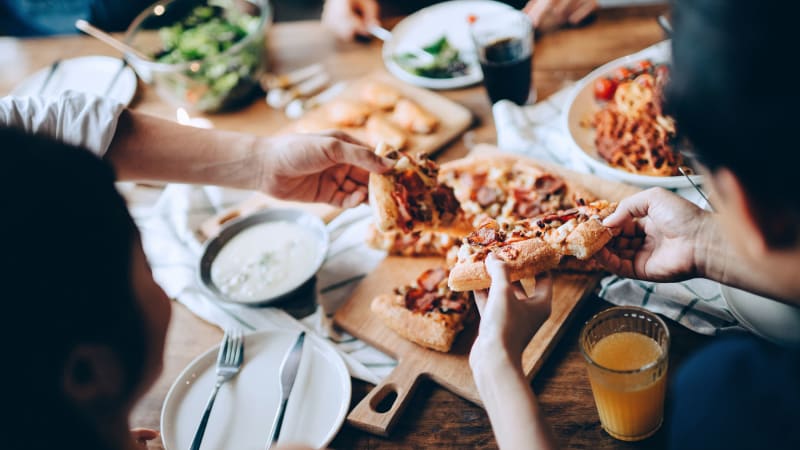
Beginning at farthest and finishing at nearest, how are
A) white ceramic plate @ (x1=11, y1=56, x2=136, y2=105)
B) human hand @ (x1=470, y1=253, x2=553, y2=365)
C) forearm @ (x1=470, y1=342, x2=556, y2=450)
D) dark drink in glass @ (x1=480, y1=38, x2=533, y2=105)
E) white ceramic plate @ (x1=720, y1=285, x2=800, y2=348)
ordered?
white ceramic plate @ (x1=11, y1=56, x2=136, y2=105), dark drink in glass @ (x1=480, y1=38, x2=533, y2=105), white ceramic plate @ (x1=720, y1=285, x2=800, y2=348), human hand @ (x1=470, y1=253, x2=553, y2=365), forearm @ (x1=470, y1=342, x2=556, y2=450)

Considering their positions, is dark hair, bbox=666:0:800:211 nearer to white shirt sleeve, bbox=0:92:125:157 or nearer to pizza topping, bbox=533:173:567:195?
pizza topping, bbox=533:173:567:195

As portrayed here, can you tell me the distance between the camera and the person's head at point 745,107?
1.06 metres

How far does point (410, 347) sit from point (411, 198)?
2.22 ft

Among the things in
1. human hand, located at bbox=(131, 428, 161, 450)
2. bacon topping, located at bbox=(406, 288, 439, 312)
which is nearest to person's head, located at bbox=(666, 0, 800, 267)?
bacon topping, located at bbox=(406, 288, 439, 312)

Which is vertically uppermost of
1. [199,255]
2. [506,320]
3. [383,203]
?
[506,320]

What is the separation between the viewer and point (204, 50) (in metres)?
3.90

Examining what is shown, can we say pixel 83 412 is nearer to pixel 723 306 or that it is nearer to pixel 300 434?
pixel 300 434

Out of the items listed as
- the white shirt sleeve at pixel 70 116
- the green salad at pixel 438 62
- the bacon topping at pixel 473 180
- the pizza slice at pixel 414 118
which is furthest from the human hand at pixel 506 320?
the green salad at pixel 438 62

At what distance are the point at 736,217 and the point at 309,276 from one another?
1788 mm

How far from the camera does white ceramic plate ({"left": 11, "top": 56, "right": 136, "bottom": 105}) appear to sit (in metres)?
4.20

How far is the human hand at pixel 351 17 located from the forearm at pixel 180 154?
5.08 feet

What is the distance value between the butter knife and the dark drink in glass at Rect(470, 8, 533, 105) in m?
1.73

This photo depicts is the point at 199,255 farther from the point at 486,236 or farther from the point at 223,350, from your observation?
the point at 486,236

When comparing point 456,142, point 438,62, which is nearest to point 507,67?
point 456,142
